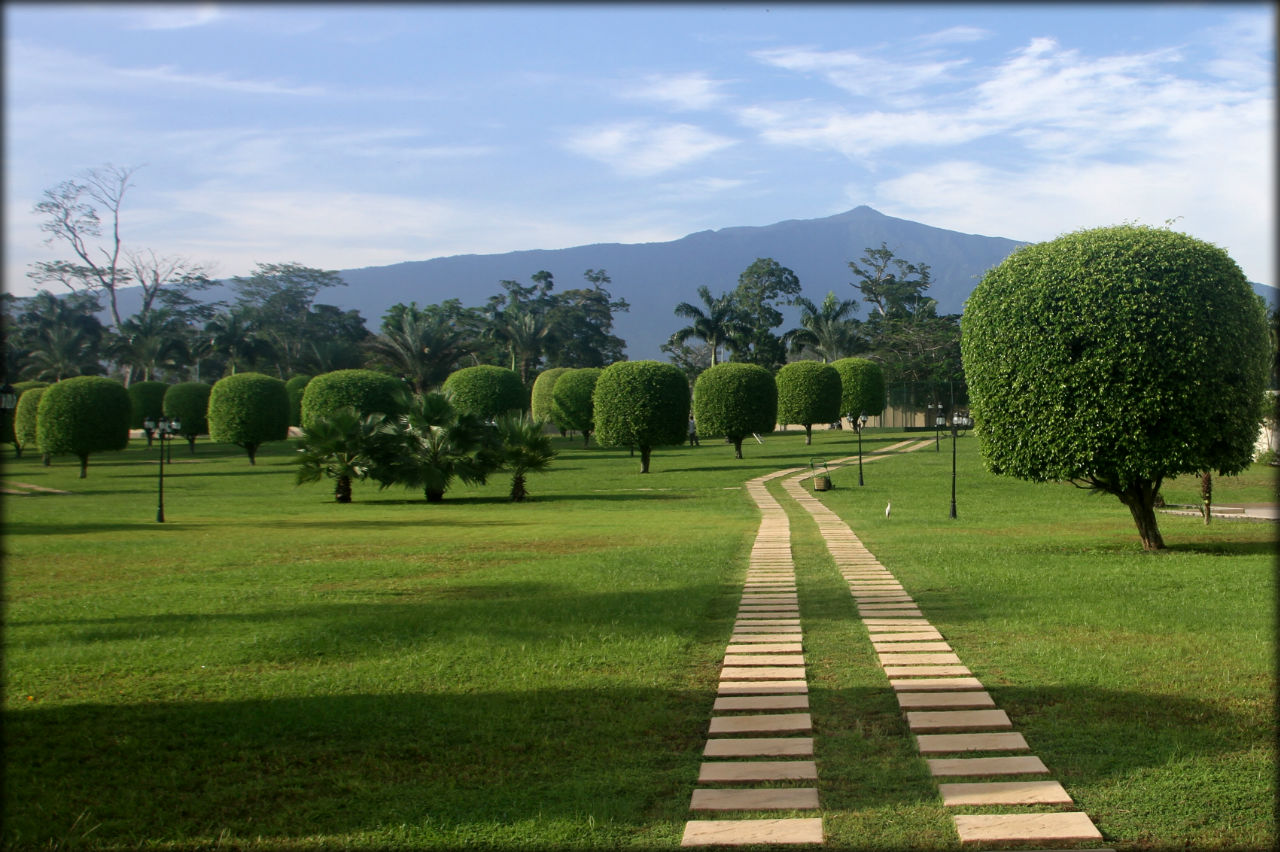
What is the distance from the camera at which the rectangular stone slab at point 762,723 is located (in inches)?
237

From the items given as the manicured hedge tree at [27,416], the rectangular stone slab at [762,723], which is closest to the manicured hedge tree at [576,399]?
the manicured hedge tree at [27,416]

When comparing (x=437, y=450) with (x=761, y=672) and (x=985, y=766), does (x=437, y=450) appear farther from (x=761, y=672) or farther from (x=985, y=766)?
(x=985, y=766)

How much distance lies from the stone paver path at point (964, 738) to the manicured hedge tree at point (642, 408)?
28908 mm

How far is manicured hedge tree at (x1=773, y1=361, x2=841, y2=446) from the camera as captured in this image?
51.9 m

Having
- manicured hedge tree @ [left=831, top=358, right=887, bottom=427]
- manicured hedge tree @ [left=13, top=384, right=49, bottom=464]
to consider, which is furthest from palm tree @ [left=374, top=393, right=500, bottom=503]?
manicured hedge tree @ [left=831, top=358, right=887, bottom=427]

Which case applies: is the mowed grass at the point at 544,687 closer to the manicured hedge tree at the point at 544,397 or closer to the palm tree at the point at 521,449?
the palm tree at the point at 521,449

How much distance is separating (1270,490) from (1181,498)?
2931 millimetres

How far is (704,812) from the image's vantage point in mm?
4754

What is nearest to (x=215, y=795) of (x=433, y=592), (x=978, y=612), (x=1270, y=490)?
(x=433, y=592)

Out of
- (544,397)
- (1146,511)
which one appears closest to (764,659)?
(1146,511)

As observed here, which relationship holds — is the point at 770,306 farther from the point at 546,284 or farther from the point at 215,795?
the point at 215,795

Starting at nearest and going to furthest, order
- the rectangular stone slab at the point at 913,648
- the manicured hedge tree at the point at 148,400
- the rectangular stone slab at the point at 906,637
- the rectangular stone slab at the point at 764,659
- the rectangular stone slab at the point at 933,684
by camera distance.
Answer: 1. the rectangular stone slab at the point at 933,684
2. the rectangular stone slab at the point at 764,659
3. the rectangular stone slab at the point at 913,648
4. the rectangular stone slab at the point at 906,637
5. the manicured hedge tree at the point at 148,400

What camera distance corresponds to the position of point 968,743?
5.65 meters

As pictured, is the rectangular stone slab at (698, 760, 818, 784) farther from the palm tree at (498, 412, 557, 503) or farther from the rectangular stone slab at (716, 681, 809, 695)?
the palm tree at (498, 412, 557, 503)
